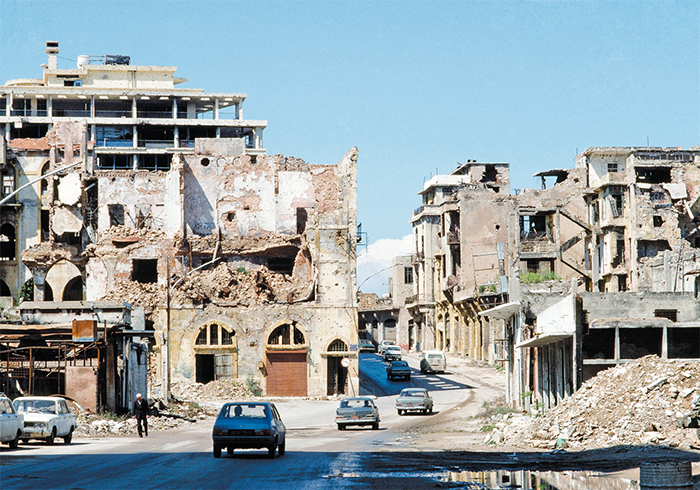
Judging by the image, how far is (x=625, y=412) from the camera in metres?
27.6

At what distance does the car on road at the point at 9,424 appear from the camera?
24.6 meters

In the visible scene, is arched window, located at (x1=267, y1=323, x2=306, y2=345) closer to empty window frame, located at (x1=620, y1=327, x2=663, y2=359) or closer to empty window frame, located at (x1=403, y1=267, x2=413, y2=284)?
empty window frame, located at (x1=620, y1=327, x2=663, y2=359)

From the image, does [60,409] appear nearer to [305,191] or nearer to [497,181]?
[305,191]

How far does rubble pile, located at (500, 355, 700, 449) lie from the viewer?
2602 cm

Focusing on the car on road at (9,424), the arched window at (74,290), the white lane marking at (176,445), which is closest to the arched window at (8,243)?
the arched window at (74,290)

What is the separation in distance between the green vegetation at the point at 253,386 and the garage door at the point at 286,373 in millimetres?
634

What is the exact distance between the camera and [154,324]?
197ft

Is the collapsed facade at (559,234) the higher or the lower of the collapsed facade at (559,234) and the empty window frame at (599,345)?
the higher

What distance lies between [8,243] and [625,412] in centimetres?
5822

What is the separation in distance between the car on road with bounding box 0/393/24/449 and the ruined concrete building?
2108cm

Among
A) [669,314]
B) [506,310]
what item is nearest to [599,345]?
[669,314]

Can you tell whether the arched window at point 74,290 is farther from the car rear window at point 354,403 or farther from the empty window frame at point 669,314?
the empty window frame at point 669,314

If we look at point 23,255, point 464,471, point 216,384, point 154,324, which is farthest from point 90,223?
point 464,471

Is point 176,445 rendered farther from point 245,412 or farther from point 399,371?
point 399,371
